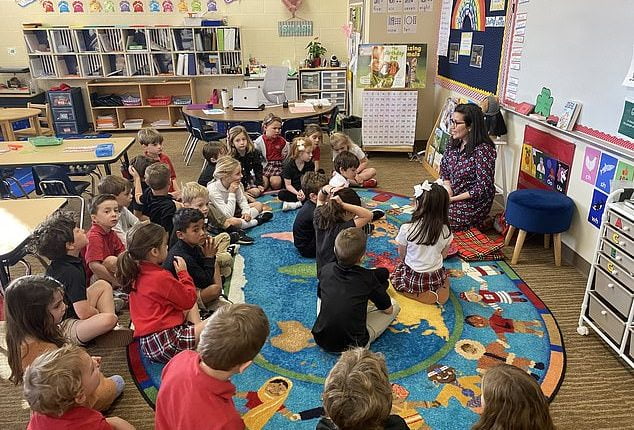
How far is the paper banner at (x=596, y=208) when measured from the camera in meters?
3.11

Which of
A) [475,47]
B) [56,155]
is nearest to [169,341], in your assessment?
[56,155]

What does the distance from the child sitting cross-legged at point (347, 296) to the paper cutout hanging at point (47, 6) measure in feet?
23.4

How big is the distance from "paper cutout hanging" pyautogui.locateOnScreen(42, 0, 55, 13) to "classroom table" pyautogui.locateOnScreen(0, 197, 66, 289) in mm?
5592

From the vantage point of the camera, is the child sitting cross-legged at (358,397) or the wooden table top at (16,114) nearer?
the child sitting cross-legged at (358,397)

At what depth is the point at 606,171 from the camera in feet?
9.97

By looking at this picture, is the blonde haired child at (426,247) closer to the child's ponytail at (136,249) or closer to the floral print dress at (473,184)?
the floral print dress at (473,184)

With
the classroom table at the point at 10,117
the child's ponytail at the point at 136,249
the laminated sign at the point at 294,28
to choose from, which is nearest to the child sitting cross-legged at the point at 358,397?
the child's ponytail at the point at 136,249

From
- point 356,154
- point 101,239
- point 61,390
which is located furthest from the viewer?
point 356,154

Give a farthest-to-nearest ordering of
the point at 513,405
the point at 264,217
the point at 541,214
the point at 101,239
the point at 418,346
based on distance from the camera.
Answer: the point at 264,217
the point at 541,214
the point at 101,239
the point at 418,346
the point at 513,405

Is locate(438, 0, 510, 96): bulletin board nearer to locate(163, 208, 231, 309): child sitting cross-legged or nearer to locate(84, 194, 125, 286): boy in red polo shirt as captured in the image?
locate(163, 208, 231, 309): child sitting cross-legged

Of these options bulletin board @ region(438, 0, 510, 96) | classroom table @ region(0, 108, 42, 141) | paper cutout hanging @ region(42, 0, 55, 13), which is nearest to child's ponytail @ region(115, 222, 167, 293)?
bulletin board @ region(438, 0, 510, 96)

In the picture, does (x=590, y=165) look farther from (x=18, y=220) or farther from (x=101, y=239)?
(x=18, y=220)

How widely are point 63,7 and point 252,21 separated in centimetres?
287

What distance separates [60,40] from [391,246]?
6398 mm
